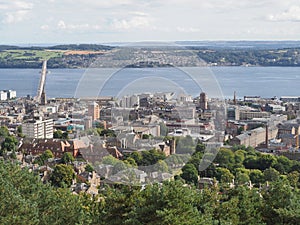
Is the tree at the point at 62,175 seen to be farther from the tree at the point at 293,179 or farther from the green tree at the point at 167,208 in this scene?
the green tree at the point at 167,208

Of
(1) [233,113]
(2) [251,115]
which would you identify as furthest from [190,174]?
(2) [251,115]

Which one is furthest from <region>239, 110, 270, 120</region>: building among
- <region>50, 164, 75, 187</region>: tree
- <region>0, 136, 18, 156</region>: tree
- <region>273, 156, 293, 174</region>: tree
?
<region>50, 164, 75, 187</region>: tree

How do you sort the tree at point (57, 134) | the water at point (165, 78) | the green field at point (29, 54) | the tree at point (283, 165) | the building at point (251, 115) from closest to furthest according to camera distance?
the water at point (165, 78)
the tree at point (283, 165)
the tree at point (57, 134)
the building at point (251, 115)
the green field at point (29, 54)

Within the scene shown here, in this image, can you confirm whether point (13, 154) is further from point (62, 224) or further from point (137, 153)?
point (62, 224)

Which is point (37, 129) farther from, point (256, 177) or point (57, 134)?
point (256, 177)

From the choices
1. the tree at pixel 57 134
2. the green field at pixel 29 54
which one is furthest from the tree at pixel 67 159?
the green field at pixel 29 54

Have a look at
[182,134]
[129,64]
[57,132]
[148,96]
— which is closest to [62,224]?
[129,64]

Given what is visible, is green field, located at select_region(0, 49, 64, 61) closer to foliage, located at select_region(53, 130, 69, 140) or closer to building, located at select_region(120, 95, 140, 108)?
foliage, located at select_region(53, 130, 69, 140)
